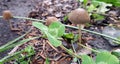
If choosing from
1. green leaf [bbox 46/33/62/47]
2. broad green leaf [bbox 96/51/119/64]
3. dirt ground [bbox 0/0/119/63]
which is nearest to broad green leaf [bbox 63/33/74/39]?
dirt ground [bbox 0/0/119/63]

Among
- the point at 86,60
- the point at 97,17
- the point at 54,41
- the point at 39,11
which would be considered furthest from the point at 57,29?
the point at 39,11

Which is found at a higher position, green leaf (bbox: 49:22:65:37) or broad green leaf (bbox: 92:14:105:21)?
green leaf (bbox: 49:22:65:37)

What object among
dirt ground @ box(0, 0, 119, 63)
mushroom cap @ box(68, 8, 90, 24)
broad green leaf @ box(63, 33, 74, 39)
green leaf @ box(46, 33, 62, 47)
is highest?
mushroom cap @ box(68, 8, 90, 24)

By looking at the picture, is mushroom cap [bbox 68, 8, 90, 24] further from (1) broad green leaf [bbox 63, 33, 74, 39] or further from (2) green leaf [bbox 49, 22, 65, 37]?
(1) broad green leaf [bbox 63, 33, 74, 39]

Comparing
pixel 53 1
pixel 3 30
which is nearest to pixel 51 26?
pixel 3 30

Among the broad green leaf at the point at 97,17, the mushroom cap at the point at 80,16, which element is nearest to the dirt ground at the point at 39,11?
the broad green leaf at the point at 97,17

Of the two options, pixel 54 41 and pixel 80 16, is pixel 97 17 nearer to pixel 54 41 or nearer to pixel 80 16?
pixel 80 16

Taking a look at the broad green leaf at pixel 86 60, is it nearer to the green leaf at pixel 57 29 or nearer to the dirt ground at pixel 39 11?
the green leaf at pixel 57 29
